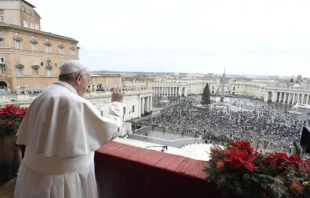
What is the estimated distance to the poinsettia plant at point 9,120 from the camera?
3.06 m

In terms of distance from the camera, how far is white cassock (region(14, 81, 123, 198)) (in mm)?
1479

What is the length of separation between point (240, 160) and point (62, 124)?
137 cm

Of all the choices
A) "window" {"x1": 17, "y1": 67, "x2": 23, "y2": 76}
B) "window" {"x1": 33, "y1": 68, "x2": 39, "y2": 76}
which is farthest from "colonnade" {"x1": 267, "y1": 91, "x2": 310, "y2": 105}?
"window" {"x1": 17, "y1": 67, "x2": 23, "y2": 76}

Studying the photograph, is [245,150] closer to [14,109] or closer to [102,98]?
[14,109]

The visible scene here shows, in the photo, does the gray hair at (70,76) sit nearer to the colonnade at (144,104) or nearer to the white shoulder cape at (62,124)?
the white shoulder cape at (62,124)

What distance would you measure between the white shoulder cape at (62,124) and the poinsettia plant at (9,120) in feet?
6.21

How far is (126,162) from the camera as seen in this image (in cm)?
221

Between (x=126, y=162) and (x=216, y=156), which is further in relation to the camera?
(x=126, y=162)

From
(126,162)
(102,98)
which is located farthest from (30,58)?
(126,162)

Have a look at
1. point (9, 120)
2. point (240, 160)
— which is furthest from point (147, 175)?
point (9, 120)

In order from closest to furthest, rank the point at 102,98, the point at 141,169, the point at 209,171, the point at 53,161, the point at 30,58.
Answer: the point at 53,161
the point at 209,171
the point at 141,169
the point at 30,58
the point at 102,98

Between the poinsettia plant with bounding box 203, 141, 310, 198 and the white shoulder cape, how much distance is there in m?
1.04

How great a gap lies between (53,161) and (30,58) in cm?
1789

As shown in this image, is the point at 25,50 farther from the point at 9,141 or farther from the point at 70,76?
the point at 70,76
